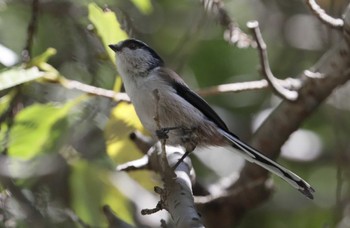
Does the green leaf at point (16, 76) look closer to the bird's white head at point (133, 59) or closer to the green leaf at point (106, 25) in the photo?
the green leaf at point (106, 25)

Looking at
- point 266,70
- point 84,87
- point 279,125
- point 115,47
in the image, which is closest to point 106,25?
point 115,47

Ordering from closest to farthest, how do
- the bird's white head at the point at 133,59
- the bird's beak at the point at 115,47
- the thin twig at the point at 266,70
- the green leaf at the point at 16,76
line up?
the green leaf at the point at 16,76, the thin twig at the point at 266,70, the bird's beak at the point at 115,47, the bird's white head at the point at 133,59

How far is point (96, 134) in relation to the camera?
395 cm

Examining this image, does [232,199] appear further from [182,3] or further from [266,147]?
[182,3]

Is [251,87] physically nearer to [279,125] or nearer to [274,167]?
[279,125]

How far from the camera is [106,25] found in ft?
10.1

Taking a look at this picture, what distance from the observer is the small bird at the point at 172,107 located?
3.09 meters

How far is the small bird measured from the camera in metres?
3.09

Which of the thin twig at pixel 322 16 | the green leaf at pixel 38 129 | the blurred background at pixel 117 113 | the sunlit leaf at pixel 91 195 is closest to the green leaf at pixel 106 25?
the blurred background at pixel 117 113

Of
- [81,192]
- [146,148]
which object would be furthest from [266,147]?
[81,192]

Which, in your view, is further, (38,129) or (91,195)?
(91,195)

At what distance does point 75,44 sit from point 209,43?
1699 millimetres

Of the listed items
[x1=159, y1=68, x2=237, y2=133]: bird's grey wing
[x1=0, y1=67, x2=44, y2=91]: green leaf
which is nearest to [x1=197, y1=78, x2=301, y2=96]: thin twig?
[x1=159, y1=68, x2=237, y2=133]: bird's grey wing

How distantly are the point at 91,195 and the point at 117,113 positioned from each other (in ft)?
1.41
